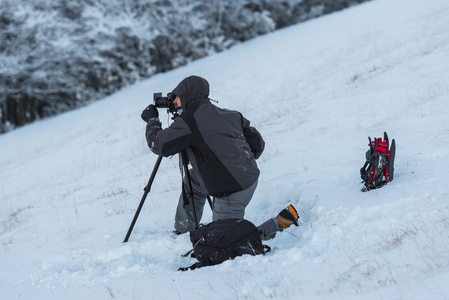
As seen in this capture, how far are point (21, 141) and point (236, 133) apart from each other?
57.1 feet

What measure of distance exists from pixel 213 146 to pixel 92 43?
23.8 metres

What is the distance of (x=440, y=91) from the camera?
6.98m

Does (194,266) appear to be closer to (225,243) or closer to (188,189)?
(225,243)

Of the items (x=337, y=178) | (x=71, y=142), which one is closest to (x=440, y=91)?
(x=337, y=178)

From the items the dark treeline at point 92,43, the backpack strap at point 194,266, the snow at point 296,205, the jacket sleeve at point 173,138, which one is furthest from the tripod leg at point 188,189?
the dark treeline at point 92,43

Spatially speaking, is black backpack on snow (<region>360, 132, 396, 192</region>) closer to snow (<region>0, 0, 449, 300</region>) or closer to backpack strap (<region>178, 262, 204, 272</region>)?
snow (<region>0, 0, 449, 300</region>)

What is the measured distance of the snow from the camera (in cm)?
314

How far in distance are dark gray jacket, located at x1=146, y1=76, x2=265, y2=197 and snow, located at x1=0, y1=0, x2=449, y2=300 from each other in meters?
0.80

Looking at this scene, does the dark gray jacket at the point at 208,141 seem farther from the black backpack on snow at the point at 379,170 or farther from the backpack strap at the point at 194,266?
the black backpack on snow at the point at 379,170

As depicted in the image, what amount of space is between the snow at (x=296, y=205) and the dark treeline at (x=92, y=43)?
13.2m

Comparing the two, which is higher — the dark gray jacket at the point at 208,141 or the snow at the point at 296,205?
the dark gray jacket at the point at 208,141

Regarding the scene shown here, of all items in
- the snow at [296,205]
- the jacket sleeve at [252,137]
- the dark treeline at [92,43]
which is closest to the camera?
the snow at [296,205]

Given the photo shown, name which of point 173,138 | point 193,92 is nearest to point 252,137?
point 193,92

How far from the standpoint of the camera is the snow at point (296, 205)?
3141 millimetres
